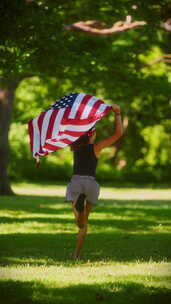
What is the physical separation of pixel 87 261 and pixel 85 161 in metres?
1.34

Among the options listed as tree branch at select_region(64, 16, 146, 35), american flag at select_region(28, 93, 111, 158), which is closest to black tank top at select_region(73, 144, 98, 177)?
american flag at select_region(28, 93, 111, 158)

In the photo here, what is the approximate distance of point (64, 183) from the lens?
4981cm

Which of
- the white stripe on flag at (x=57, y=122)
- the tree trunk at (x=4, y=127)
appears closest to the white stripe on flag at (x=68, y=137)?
the white stripe on flag at (x=57, y=122)

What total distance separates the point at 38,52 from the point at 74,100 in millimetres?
9207

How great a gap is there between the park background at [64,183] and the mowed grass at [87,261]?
1 cm

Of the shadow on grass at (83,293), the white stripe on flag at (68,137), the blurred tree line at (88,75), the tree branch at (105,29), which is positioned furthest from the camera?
the tree branch at (105,29)

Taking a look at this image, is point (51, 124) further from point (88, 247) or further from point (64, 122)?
point (88, 247)

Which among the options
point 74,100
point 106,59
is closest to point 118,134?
point 74,100

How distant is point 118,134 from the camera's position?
36.8 feet

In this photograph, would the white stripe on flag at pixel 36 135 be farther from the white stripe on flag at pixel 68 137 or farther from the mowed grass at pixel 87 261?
the mowed grass at pixel 87 261

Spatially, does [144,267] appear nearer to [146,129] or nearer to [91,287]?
[91,287]

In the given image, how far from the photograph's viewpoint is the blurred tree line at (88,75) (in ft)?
66.7

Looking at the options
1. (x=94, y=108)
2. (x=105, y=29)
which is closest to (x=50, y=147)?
(x=94, y=108)

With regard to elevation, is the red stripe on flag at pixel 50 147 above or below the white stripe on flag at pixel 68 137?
below
